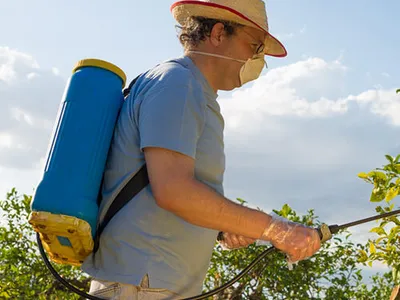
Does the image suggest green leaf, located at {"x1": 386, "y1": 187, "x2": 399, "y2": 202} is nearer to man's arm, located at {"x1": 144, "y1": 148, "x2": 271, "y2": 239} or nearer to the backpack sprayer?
the backpack sprayer

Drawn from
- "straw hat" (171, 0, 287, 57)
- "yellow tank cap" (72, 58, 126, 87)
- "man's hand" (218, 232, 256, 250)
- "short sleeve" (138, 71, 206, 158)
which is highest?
"straw hat" (171, 0, 287, 57)

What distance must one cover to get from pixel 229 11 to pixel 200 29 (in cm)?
14

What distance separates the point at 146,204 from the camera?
242 cm

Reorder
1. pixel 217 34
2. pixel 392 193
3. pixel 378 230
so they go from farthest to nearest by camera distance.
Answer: pixel 378 230, pixel 392 193, pixel 217 34

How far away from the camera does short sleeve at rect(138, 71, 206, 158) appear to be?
232 centimetres

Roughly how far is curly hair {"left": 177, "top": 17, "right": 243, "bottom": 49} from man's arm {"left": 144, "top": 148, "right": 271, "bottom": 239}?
2.15 ft

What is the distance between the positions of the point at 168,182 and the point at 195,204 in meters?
0.12

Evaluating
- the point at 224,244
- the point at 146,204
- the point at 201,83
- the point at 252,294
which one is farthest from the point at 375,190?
the point at 252,294

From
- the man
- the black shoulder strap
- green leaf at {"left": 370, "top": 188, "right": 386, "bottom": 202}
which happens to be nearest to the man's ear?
the man

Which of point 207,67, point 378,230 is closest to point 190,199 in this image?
point 207,67

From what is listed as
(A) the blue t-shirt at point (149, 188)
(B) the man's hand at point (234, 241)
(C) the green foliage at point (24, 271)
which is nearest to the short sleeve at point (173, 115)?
(A) the blue t-shirt at point (149, 188)

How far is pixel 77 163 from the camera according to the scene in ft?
8.00

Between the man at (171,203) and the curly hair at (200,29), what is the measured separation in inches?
6.8

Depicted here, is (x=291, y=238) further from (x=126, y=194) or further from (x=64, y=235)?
(x=64, y=235)
